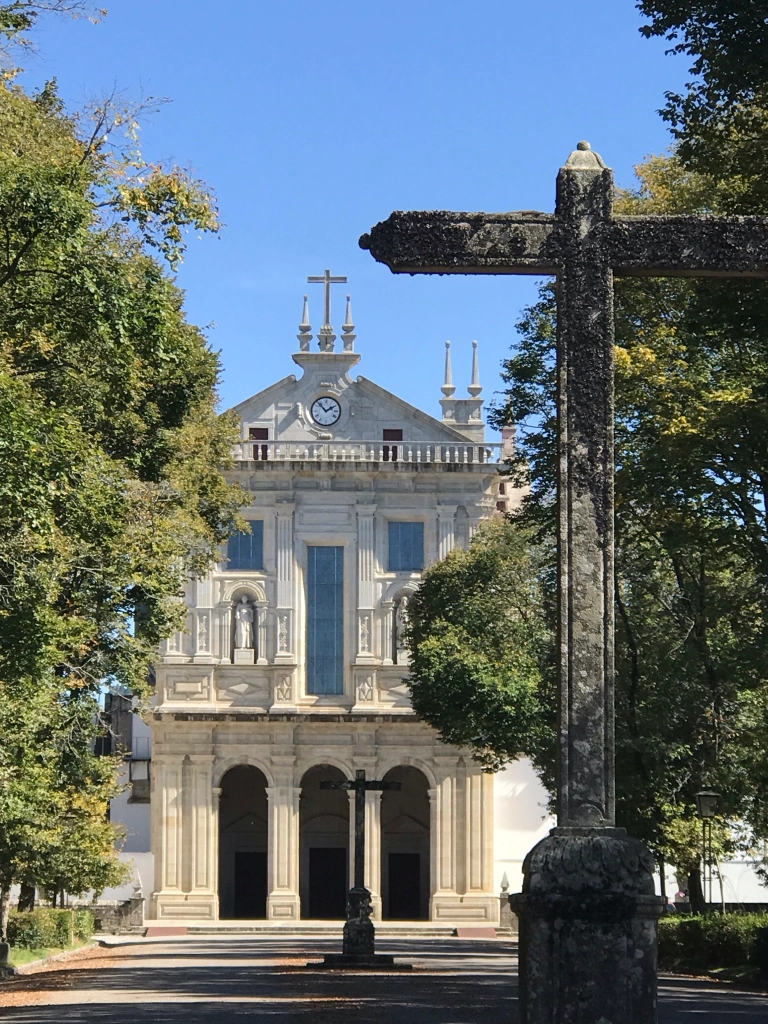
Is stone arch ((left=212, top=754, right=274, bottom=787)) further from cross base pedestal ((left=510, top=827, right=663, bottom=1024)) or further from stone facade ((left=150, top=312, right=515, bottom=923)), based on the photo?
cross base pedestal ((left=510, top=827, right=663, bottom=1024))

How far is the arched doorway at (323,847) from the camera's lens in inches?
2267

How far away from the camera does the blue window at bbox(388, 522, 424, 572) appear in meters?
57.3

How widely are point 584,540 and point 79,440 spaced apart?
10722 mm

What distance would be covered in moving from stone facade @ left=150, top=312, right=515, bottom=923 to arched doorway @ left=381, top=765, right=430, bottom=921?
0.18 ft

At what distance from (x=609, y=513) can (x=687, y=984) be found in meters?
17.3

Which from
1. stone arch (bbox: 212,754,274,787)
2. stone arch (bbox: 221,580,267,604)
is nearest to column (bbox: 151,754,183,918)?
stone arch (bbox: 212,754,274,787)

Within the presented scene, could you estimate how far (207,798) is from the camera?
183 feet

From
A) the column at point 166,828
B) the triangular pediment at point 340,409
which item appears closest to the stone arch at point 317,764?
the column at point 166,828

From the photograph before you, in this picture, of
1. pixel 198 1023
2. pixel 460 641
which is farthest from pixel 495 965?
pixel 198 1023

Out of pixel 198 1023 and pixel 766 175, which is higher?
pixel 766 175

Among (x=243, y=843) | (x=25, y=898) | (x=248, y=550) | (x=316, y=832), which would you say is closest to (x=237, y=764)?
(x=243, y=843)

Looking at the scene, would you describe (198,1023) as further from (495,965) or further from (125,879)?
(125,879)

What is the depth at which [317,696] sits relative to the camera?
56875 millimetres

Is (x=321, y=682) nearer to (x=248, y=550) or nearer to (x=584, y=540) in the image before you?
(x=248, y=550)
